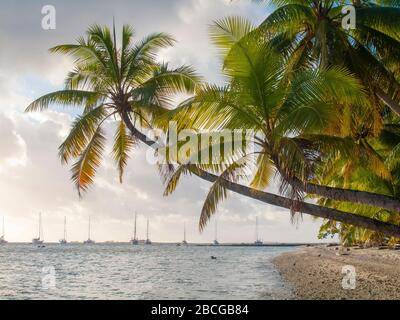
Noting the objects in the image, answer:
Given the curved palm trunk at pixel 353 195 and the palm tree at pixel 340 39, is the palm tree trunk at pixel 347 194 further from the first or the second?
the palm tree at pixel 340 39

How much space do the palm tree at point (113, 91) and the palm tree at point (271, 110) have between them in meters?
2.41

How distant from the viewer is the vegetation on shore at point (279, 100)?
10.9 meters

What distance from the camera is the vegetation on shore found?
10.9 meters

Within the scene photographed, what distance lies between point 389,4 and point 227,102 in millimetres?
9141

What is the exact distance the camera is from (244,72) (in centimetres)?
1104

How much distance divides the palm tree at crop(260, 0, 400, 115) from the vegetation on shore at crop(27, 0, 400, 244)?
34mm

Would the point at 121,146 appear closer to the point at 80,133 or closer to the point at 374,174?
the point at 80,133

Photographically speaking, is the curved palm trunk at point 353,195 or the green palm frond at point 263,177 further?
the green palm frond at point 263,177

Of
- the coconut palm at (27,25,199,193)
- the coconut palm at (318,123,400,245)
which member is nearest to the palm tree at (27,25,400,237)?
the coconut palm at (27,25,199,193)

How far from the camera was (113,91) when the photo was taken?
14.6m

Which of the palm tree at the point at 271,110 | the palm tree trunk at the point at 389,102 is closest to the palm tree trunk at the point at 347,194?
the palm tree at the point at 271,110

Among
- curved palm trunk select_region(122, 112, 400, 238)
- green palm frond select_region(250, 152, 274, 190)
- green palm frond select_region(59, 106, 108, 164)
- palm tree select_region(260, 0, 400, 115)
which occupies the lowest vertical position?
curved palm trunk select_region(122, 112, 400, 238)

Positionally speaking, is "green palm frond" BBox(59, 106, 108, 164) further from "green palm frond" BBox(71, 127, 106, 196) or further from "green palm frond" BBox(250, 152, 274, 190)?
"green palm frond" BBox(250, 152, 274, 190)
